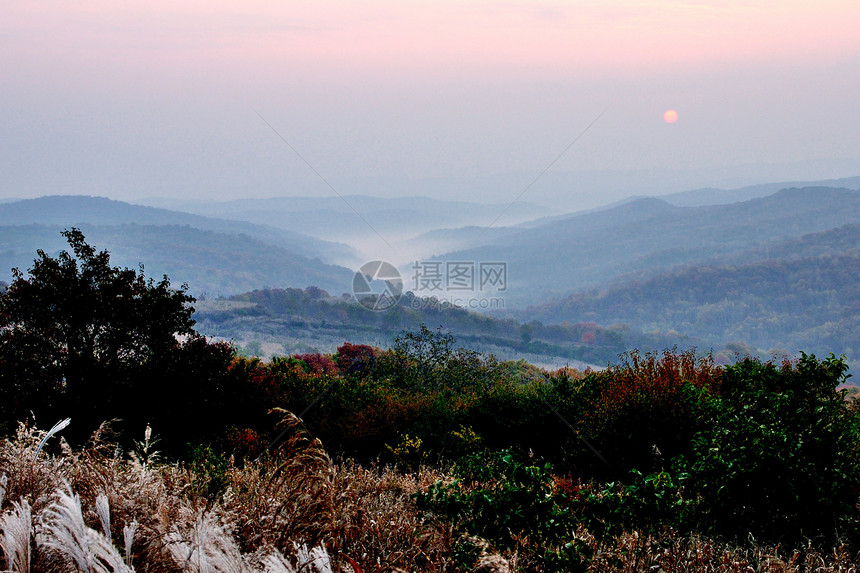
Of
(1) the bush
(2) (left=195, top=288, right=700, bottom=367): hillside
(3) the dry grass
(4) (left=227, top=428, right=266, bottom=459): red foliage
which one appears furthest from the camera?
(2) (left=195, top=288, right=700, bottom=367): hillside

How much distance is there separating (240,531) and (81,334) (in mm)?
9651

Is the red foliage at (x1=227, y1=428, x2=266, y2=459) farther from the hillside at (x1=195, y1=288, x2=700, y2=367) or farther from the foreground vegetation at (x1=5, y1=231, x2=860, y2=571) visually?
the hillside at (x1=195, y1=288, x2=700, y2=367)

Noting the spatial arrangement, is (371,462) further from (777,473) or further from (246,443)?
(777,473)

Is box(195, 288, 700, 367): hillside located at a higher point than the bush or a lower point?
lower

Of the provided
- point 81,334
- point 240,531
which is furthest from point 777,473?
point 81,334

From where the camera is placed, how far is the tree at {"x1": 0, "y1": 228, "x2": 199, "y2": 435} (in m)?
11.8

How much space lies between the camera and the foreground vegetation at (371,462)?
4355mm

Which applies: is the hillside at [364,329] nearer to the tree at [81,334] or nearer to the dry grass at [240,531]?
the tree at [81,334]

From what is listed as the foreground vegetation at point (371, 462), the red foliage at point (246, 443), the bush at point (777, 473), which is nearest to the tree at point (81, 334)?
the foreground vegetation at point (371, 462)

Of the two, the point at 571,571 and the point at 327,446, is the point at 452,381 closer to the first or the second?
the point at 327,446

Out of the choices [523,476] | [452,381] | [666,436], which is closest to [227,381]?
[666,436]

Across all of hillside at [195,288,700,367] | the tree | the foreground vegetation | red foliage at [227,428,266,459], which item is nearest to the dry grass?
the foreground vegetation

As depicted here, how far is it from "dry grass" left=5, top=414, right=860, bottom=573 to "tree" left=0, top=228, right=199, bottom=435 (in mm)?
7058

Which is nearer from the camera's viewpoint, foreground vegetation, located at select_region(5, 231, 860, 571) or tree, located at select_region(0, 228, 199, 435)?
foreground vegetation, located at select_region(5, 231, 860, 571)
